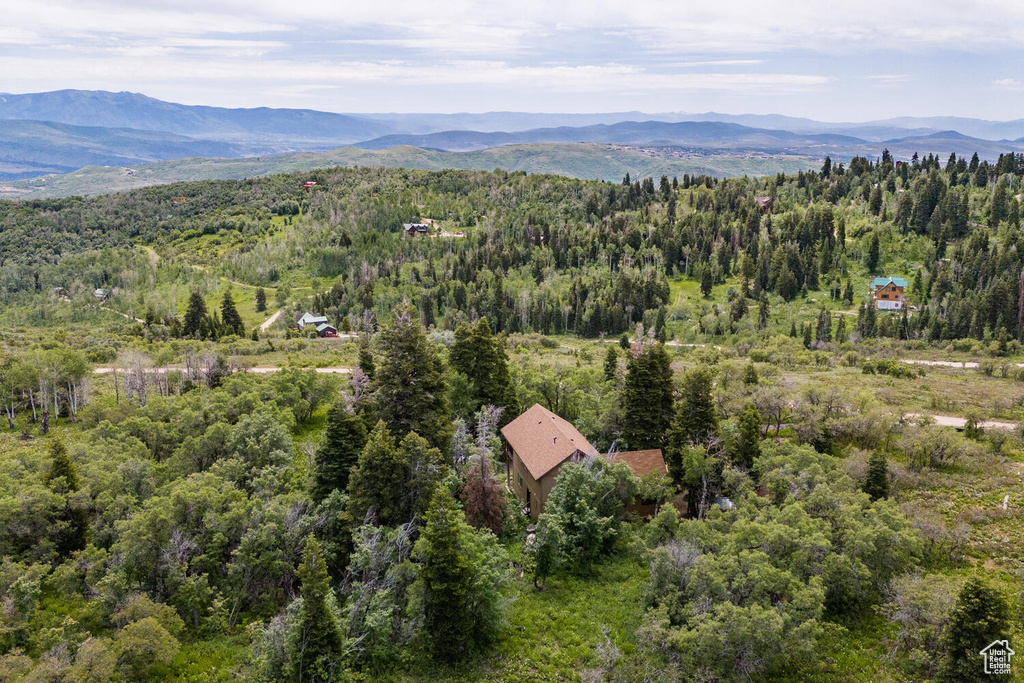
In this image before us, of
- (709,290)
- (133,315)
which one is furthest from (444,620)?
(133,315)

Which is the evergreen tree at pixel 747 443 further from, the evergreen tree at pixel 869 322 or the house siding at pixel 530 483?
the evergreen tree at pixel 869 322

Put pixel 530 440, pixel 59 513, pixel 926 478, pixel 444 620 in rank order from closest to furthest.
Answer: pixel 444 620 < pixel 59 513 < pixel 926 478 < pixel 530 440

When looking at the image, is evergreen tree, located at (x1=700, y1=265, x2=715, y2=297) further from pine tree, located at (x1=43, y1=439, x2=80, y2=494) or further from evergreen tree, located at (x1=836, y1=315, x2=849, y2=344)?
pine tree, located at (x1=43, y1=439, x2=80, y2=494)

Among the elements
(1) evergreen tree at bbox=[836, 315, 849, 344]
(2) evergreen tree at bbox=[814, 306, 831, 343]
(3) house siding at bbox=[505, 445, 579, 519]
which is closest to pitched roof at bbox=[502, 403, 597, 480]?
(3) house siding at bbox=[505, 445, 579, 519]

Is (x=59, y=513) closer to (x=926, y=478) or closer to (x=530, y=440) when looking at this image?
(x=530, y=440)

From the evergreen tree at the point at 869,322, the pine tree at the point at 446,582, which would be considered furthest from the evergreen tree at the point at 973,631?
the evergreen tree at the point at 869,322

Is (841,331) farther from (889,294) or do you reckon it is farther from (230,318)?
(230,318)
